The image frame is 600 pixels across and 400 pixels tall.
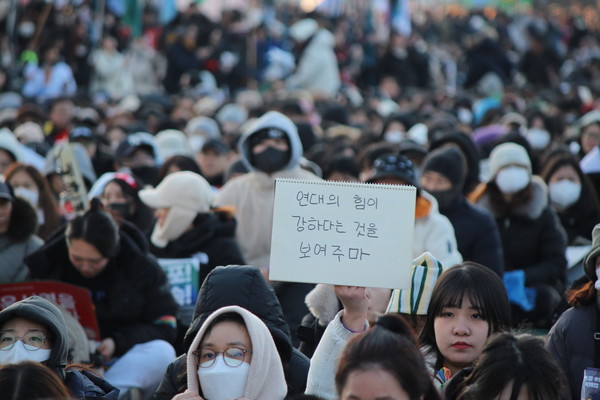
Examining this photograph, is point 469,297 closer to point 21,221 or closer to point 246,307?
point 246,307

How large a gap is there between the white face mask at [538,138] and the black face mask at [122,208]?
7116mm

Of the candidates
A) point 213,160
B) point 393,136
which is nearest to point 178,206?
point 213,160

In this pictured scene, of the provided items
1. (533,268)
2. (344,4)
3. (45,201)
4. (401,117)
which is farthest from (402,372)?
(344,4)

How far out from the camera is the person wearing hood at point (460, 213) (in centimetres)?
780

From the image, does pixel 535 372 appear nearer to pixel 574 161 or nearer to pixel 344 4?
pixel 574 161

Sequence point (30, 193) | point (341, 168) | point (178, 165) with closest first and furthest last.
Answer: point (30, 193) < point (341, 168) < point (178, 165)

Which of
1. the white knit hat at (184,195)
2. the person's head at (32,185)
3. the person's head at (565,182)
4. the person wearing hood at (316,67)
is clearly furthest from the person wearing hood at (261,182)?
the person wearing hood at (316,67)

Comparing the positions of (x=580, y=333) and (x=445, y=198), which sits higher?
(x=445, y=198)

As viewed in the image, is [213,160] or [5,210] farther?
[213,160]

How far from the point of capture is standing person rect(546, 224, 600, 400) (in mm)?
5090

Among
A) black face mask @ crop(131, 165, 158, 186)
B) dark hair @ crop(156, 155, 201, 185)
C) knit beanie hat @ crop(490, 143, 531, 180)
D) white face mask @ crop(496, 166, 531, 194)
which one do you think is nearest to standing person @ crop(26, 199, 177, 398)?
white face mask @ crop(496, 166, 531, 194)

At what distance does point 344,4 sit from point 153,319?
97.0 ft

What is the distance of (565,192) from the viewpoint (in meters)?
9.58

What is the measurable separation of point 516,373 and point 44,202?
5818mm
